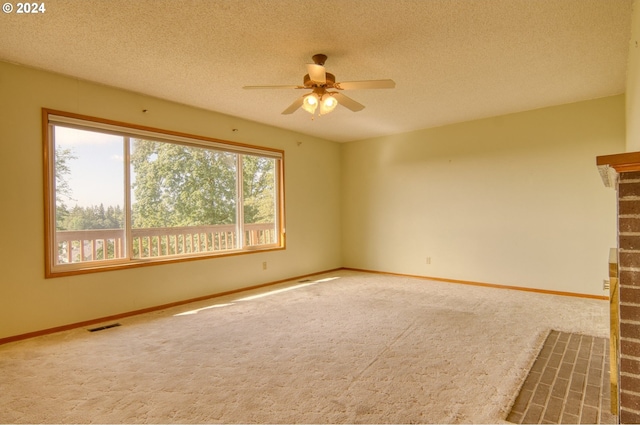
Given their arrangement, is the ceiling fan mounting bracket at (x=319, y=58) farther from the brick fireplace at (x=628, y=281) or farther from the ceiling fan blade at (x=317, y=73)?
the brick fireplace at (x=628, y=281)

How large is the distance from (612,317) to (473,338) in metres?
1.16

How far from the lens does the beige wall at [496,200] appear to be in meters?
4.18

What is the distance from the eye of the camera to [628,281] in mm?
1421

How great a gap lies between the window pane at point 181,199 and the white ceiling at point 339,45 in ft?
2.37

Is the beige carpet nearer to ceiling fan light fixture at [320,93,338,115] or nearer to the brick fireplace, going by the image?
the brick fireplace

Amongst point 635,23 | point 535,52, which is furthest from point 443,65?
point 635,23

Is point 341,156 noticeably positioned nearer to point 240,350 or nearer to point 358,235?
point 358,235

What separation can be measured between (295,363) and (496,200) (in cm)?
386

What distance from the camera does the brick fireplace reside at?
1.40 meters

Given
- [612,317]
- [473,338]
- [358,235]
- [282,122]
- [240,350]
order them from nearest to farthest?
[612,317] < [240,350] < [473,338] < [282,122] < [358,235]

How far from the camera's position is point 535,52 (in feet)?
9.44
